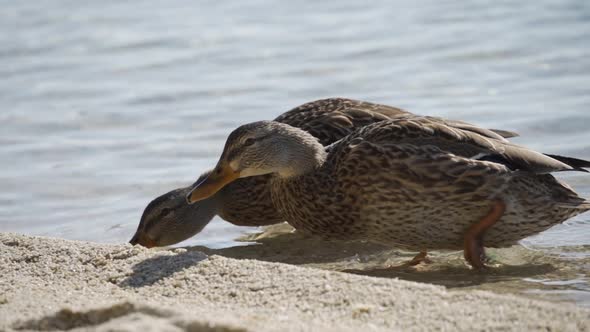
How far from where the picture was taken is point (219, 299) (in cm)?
501

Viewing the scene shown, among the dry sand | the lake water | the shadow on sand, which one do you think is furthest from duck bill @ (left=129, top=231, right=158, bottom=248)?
the shadow on sand

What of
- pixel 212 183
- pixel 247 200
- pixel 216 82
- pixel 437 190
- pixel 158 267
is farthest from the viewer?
pixel 216 82

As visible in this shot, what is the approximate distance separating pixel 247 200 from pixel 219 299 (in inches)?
100

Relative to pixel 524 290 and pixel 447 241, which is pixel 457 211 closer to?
pixel 447 241

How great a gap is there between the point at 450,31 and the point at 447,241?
684 cm

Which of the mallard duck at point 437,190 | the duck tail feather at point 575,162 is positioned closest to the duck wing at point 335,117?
the mallard duck at point 437,190

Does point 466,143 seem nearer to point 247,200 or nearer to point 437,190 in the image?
point 437,190

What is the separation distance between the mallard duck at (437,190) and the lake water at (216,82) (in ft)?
1.59

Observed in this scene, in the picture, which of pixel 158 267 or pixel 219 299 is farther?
pixel 158 267

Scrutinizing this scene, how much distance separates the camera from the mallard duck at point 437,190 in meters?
6.05

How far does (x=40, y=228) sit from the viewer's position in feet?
25.1

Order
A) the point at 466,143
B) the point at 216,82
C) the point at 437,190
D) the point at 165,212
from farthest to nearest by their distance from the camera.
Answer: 1. the point at 216,82
2. the point at 165,212
3. the point at 466,143
4. the point at 437,190

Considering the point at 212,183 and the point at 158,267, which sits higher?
the point at 212,183

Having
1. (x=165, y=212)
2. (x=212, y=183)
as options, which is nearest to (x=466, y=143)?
(x=212, y=183)
